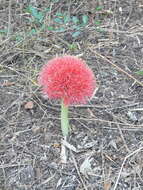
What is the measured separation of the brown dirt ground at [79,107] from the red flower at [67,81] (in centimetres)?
36

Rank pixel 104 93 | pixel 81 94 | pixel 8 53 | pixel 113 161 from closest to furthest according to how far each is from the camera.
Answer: pixel 81 94, pixel 113 161, pixel 104 93, pixel 8 53

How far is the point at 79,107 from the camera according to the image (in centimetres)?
258

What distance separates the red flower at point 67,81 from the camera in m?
2.06

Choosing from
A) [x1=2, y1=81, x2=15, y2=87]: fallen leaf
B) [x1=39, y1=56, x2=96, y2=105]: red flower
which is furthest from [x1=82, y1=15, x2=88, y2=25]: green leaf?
[x1=39, y1=56, x2=96, y2=105]: red flower

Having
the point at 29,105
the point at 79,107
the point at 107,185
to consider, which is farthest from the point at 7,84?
the point at 107,185

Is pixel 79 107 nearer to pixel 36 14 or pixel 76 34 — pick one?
pixel 76 34

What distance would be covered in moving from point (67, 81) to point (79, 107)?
0.55m

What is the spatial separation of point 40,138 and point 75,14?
57.2 inches

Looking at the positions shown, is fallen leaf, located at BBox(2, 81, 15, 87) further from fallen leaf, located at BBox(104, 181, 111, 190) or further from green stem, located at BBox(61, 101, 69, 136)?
fallen leaf, located at BBox(104, 181, 111, 190)

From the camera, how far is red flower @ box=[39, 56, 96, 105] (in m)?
2.06

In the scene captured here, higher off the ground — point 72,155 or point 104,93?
point 104,93

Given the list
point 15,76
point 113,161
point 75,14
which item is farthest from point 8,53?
point 113,161

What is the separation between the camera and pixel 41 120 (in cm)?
246

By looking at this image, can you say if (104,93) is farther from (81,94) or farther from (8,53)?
(8,53)
